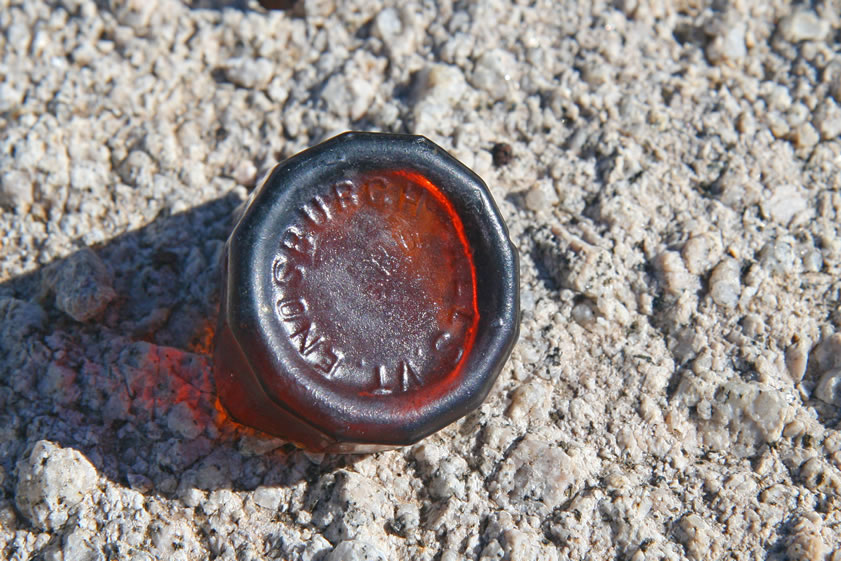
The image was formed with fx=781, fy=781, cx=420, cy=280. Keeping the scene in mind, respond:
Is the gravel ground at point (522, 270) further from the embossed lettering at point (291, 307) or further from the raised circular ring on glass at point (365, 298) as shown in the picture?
the embossed lettering at point (291, 307)

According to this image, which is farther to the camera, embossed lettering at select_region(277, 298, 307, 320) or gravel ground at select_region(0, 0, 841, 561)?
gravel ground at select_region(0, 0, 841, 561)

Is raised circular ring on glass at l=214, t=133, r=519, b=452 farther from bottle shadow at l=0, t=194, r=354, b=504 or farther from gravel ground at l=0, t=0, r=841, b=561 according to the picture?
gravel ground at l=0, t=0, r=841, b=561

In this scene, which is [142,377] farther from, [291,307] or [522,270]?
[522,270]

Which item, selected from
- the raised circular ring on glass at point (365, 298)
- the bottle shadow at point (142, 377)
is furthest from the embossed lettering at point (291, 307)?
the bottle shadow at point (142, 377)

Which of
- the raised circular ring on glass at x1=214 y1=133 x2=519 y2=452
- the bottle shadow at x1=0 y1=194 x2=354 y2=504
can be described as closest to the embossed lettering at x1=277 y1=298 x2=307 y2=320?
the raised circular ring on glass at x1=214 y1=133 x2=519 y2=452

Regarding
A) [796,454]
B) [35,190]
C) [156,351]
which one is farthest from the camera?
[35,190]

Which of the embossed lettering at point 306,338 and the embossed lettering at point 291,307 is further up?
the embossed lettering at point 291,307

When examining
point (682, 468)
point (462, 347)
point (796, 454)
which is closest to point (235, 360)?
point (462, 347)

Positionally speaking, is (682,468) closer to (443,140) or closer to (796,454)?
(796,454)

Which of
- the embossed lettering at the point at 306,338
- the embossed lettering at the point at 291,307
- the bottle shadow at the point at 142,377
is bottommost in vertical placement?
the bottle shadow at the point at 142,377
